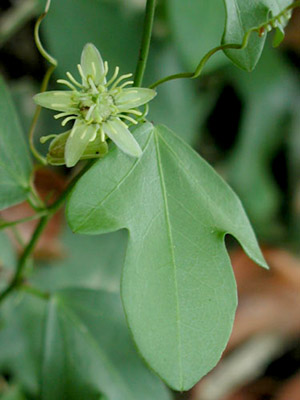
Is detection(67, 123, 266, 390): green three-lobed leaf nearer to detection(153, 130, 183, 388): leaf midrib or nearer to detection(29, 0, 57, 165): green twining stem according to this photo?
detection(153, 130, 183, 388): leaf midrib

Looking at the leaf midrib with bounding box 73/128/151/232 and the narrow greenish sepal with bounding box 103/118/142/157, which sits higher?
the narrow greenish sepal with bounding box 103/118/142/157

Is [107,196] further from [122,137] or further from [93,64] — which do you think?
[93,64]

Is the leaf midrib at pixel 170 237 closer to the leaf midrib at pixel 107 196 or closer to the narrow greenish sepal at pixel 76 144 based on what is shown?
the leaf midrib at pixel 107 196

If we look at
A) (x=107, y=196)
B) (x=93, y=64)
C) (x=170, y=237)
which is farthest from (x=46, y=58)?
(x=170, y=237)

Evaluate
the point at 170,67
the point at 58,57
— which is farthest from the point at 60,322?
the point at 170,67

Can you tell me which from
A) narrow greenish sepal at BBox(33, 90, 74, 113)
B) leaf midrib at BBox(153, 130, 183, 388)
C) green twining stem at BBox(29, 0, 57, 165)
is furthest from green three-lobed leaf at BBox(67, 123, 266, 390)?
green twining stem at BBox(29, 0, 57, 165)

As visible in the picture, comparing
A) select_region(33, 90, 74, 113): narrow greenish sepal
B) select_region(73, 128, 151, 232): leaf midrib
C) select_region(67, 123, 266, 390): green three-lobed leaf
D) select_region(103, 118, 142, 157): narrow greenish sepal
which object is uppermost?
select_region(33, 90, 74, 113): narrow greenish sepal
